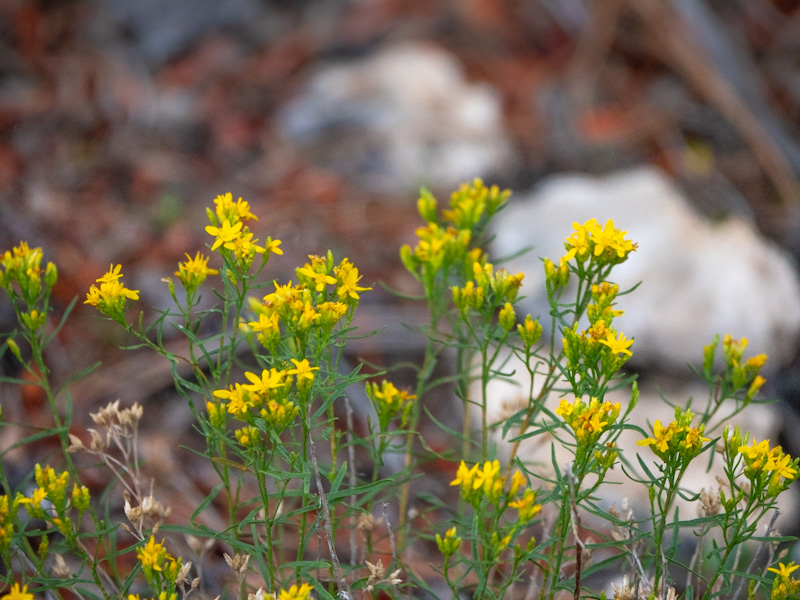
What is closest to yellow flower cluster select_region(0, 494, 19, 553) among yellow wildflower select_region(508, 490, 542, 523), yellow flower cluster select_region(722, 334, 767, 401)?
yellow wildflower select_region(508, 490, 542, 523)

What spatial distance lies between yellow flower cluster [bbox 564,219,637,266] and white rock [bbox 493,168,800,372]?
1901 mm

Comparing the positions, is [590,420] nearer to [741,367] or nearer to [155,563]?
[741,367]

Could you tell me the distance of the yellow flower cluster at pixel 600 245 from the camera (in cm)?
165

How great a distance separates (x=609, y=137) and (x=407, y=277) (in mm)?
1975

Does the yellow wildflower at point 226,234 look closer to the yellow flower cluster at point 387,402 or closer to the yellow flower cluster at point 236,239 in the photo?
the yellow flower cluster at point 236,239

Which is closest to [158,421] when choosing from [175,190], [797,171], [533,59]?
[175,190]

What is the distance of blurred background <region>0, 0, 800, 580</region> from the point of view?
12.6 ft

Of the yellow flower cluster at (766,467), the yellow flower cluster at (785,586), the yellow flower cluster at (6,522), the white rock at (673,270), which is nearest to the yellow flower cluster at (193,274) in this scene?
the yellow flower cluster at (6,522)

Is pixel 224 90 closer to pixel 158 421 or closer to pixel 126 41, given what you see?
pixel 126 41

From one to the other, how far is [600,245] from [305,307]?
671 mm

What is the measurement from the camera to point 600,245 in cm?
165

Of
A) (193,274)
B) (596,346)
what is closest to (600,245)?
(596,346)

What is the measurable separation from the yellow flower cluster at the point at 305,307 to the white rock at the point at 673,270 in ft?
6.84

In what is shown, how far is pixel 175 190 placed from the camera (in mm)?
4648
